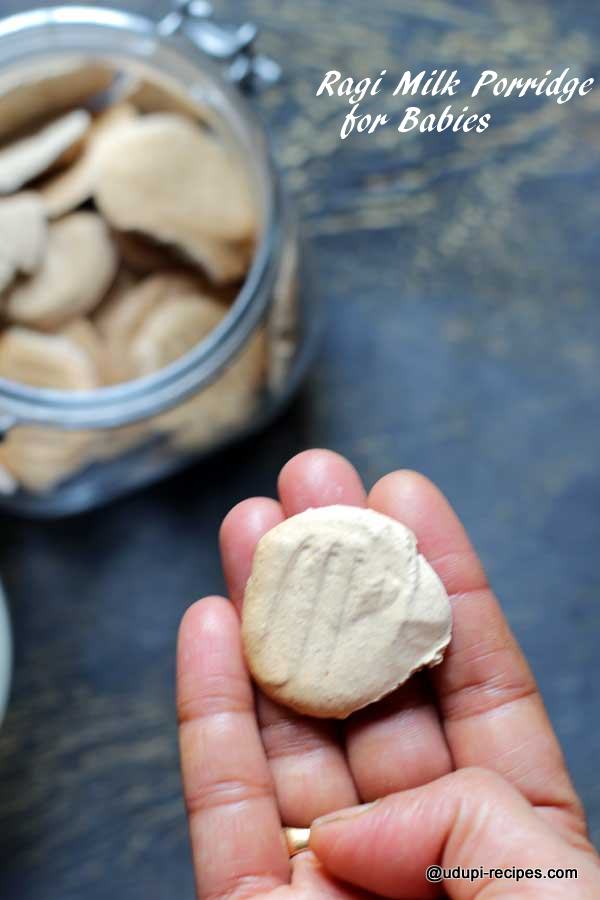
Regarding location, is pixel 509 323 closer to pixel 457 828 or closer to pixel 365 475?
pixel 365 475

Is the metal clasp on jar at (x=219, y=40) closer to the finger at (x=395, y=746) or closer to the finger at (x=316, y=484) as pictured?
the finger at (x=316, y=484)

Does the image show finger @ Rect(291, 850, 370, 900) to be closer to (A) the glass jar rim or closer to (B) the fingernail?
(B) the fingernail

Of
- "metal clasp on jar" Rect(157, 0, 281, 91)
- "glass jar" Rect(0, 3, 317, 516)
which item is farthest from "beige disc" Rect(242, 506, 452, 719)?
"metal clasp on jar" Rect(157, 0, 281, 91)

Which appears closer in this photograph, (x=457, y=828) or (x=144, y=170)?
(x=457, y=828)

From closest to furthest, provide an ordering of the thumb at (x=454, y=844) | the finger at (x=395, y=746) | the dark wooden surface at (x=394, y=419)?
the thumb at (x=454, y=844) → the finger at (x=395, y=746) → the dark wooden surface at (x=394, y=419)

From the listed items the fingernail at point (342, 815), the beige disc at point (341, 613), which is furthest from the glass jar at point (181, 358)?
the fingernail at point (342, 815)

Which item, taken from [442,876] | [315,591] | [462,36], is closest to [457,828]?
[442,876]
